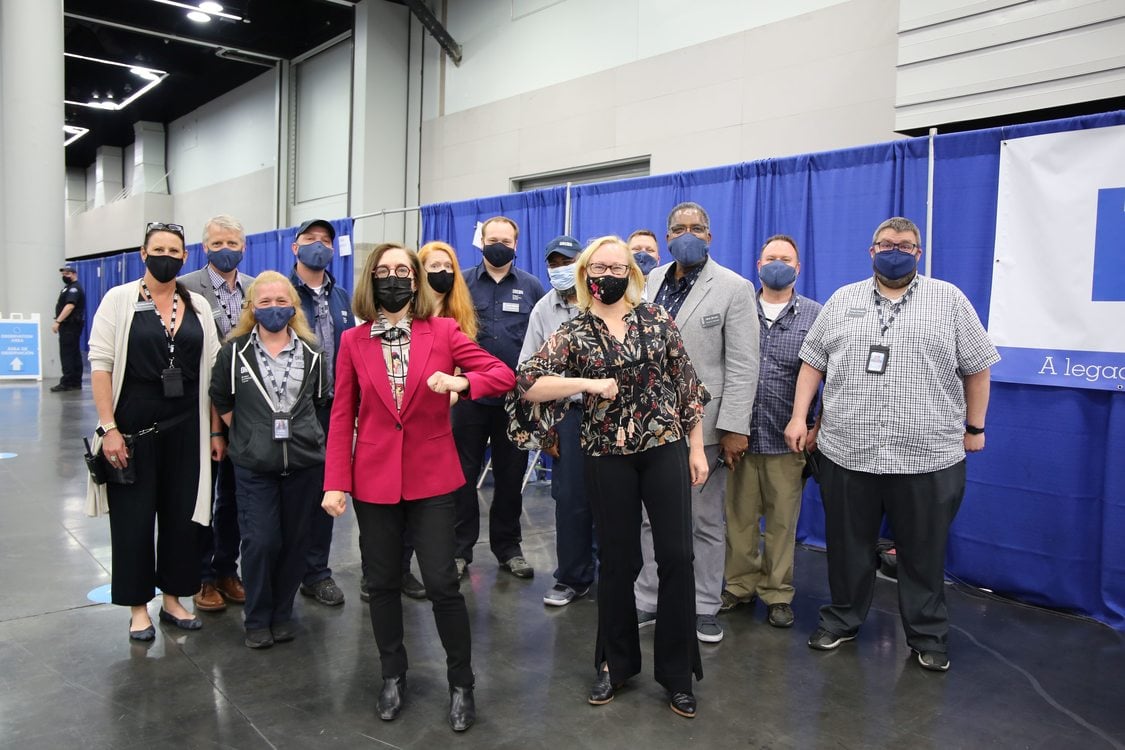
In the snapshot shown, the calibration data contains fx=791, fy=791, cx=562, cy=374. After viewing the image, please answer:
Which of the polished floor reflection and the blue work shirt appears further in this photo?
the blue work shirt

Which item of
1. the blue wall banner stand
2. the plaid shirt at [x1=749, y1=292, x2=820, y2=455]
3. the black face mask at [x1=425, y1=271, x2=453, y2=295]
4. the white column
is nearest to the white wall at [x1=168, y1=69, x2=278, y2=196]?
the white column

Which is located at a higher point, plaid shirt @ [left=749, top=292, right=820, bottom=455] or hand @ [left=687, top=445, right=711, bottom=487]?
plaid shirt @ [left=749, top=292, right=820, bottom=455]

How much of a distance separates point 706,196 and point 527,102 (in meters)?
4.44

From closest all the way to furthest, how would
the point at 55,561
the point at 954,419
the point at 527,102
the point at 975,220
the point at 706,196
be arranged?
1. the point at 954,419
2. the point at 975,220
3. the point at 55,561
4. the point at 706,196
5. the point at 527,102

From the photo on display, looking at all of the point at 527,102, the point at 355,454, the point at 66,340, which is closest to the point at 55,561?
the point at 355,454

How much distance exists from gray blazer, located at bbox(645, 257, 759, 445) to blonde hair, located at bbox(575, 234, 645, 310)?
0.60 metres

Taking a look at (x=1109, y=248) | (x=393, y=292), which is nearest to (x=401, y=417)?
(x=393, y=292)

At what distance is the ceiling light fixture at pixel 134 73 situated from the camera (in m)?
13.9

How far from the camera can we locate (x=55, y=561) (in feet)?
13.2

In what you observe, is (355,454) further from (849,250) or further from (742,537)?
(849,250)

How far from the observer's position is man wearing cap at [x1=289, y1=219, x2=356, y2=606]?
141 inches

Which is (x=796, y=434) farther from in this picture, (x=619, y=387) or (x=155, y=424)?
(x=155, y=424)

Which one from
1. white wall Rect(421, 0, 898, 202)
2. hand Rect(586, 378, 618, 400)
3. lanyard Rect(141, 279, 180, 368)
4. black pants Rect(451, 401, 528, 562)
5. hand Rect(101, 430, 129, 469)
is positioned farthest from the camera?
white wall Rect(421, 0, 898, 202)

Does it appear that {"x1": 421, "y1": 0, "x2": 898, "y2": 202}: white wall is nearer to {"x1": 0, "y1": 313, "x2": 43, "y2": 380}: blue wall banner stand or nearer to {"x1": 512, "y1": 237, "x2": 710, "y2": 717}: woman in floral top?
{"x1": 512, "y1": 237, "x2": 710, "y2": 717}: woman in floral top
